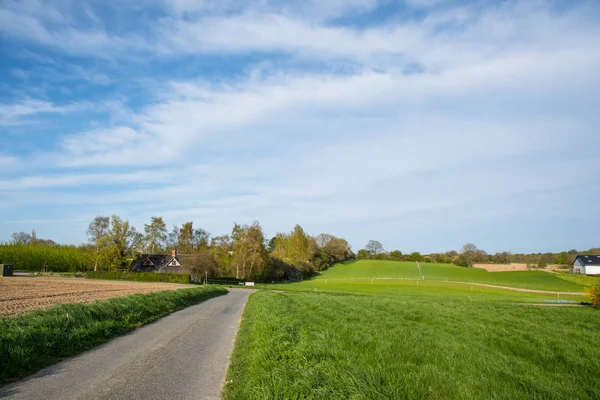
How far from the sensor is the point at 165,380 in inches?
312

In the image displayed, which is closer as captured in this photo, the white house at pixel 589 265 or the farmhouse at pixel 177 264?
the farmhouse at pixel 177 264

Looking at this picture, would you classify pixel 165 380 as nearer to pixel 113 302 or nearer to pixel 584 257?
pixel 113 302

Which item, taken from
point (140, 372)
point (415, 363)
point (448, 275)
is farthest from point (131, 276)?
point (448, 275)

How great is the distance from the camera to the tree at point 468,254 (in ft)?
445

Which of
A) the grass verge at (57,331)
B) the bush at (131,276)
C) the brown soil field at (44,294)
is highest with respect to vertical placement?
the grass verge at (57,331)

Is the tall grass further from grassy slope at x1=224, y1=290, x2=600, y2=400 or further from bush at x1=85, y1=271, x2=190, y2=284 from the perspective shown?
grassy slope at x1=224, y1=290, x2=600, y2=400

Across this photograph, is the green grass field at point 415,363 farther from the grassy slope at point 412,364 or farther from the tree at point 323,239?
the tree at point 323,239

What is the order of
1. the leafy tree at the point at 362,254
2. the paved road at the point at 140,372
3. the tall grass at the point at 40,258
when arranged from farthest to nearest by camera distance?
1. the leafy tree at the point at 362,254
2. the tall grass at the point at 40,258
3. the paved road at the point at 140,372

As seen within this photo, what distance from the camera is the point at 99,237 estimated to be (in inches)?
3615

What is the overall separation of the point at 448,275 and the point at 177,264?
236 feet

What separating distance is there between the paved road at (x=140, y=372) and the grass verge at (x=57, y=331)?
Result: 46 centimetres

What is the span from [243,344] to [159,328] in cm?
511

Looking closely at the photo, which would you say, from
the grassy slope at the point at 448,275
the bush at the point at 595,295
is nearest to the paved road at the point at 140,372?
the bush at the point at 595,295

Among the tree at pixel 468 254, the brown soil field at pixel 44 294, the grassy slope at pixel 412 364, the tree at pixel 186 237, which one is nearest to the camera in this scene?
the grassy slope at pixel 412 364
